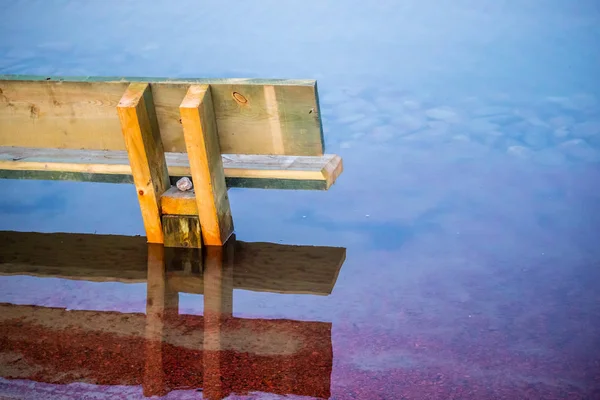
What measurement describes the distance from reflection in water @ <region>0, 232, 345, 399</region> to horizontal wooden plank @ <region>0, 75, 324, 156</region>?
0.79m

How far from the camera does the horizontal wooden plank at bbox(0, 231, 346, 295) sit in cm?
640

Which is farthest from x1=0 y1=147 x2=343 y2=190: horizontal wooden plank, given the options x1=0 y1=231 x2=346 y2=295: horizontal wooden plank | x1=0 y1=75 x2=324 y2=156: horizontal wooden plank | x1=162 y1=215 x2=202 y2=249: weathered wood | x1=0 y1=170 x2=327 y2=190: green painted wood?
x1=0 y1=231 x2=346 y2=295: horizontal wooden plank

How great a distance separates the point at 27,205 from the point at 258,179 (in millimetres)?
2300

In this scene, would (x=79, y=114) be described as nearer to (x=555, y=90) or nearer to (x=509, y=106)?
(x=509, y=106)

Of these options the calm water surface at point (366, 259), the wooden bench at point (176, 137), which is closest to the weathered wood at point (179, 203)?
the wooden bench at point (176, 137)

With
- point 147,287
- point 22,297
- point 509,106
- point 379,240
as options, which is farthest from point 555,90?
point 22,297

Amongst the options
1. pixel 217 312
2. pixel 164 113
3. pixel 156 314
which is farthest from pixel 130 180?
pixel 217 312

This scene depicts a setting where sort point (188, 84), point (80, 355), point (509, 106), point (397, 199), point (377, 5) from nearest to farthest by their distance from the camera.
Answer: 1. point (80, 355)
2. point (188, 84)
3. point (397, 199)
4. point (509, 106)
5. point (377, 5)

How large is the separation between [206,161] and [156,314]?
40.7 inches

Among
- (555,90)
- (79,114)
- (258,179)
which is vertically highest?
(79,114)

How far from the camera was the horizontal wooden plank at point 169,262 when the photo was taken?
6.40 m

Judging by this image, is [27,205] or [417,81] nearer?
[27,205]

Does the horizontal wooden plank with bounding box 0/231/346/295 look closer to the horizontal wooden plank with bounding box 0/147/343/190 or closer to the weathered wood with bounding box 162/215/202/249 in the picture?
the weathered wood with bounding box 162/215/202/249

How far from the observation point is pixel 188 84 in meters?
6.23
